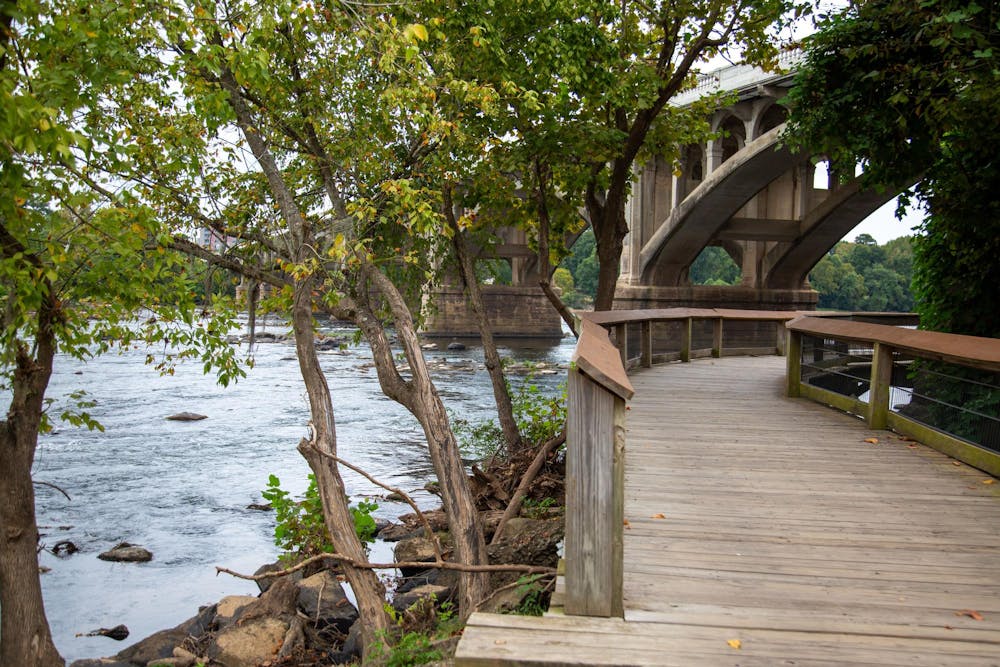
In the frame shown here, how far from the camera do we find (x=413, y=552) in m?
9.43

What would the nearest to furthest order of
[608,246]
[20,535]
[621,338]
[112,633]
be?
[20,535], [112,633], [621,338], [608,246]

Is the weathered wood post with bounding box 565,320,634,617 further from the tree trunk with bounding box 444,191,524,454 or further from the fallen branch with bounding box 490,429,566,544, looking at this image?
the tree trunk with bounding box 444,191,524,454

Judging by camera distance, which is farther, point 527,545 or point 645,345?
point 645,345

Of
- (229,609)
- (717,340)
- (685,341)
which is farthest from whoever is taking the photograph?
(717,340)

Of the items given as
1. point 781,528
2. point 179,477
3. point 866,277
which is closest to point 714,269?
point 866,277

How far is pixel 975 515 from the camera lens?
550 centimetres

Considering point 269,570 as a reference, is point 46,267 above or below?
above

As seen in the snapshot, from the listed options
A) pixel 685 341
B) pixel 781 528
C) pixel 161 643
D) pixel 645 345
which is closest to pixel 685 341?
pixel 685 341

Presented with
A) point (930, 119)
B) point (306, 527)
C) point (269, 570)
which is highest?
point (930, 119)

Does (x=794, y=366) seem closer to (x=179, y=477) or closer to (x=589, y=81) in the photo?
(x=589, y=81)

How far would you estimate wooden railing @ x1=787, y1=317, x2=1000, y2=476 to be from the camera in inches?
261

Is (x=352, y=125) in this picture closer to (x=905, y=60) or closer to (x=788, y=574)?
(x=905, y=60)

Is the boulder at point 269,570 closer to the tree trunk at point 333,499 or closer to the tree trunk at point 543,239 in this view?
the tree trunk at point 333,499

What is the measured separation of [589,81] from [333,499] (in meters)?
6.02
